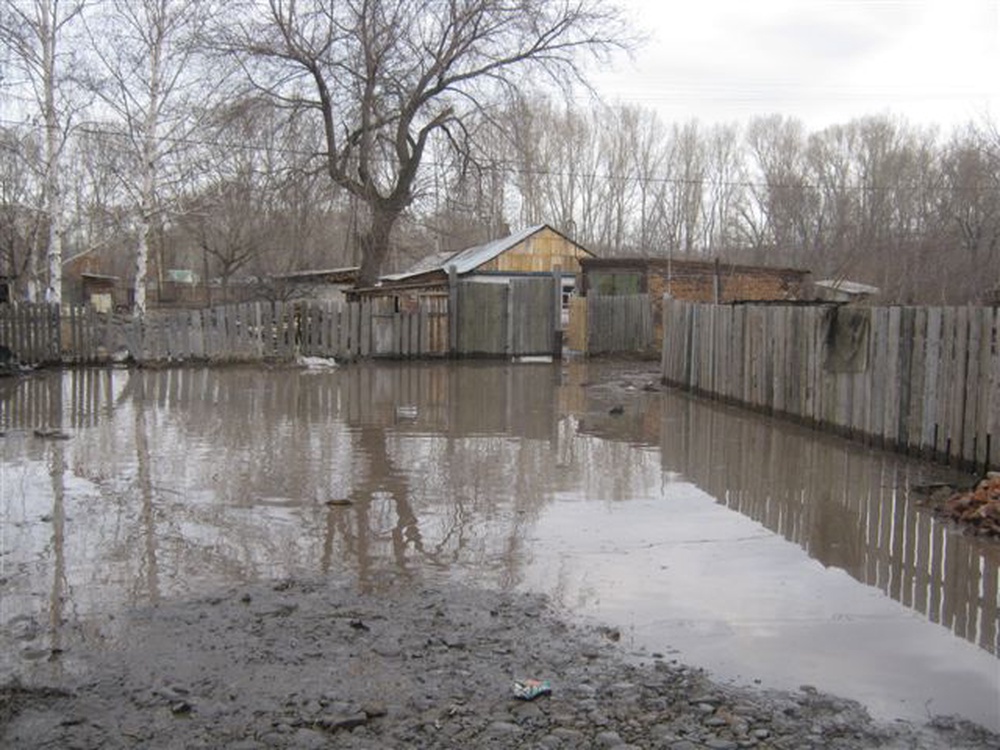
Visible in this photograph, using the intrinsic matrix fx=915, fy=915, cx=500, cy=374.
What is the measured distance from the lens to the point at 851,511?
22.9 ft

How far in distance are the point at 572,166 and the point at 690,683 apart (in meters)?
56.6

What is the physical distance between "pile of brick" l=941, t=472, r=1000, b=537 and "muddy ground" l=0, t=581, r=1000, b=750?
3102 mm

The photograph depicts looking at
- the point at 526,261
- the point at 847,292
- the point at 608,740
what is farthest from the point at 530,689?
the point at 847,292

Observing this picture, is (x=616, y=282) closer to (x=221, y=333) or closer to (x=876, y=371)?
(x=221, y=333)

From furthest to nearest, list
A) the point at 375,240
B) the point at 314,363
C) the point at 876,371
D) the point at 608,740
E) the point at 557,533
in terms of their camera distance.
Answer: the point at 375,240, the point at 314,363, the point at 876,371, the point at 557,533, the point at 608,740

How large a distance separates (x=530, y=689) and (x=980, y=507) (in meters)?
4.21

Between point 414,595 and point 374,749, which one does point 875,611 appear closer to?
point 414,595

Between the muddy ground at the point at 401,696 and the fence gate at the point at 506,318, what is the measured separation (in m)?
19.5

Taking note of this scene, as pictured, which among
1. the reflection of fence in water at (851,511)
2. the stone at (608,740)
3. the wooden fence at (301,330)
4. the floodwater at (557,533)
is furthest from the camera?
the wooden fence at (301,330)

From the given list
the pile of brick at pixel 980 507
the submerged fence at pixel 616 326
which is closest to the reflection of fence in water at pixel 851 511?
the pile of brick at pixel 980 507

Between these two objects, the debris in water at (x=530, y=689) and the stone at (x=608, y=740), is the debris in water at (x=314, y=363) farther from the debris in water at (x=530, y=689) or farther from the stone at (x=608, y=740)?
the stone at (x=608, y=740)

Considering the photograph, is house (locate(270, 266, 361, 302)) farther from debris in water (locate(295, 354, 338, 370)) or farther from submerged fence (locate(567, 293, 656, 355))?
debris in water (locate(295, 354, 338, 370))

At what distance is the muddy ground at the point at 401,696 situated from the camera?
328 cm

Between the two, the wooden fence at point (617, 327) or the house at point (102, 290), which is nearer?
the wooden fence at point (617, 327)
